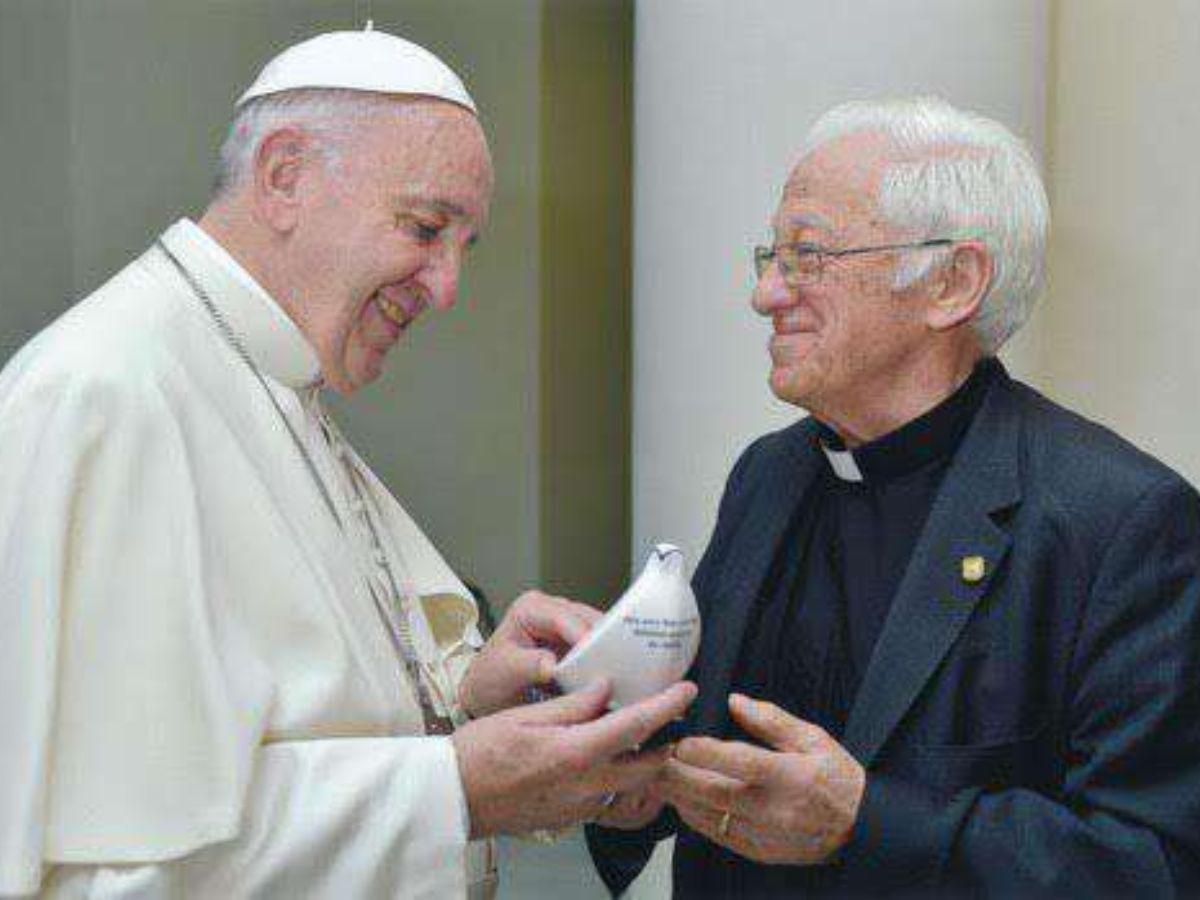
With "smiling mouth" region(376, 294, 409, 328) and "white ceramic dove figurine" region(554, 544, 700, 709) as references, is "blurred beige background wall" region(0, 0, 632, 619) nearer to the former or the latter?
"smiling mouth" region(376, 294, 409, 328)

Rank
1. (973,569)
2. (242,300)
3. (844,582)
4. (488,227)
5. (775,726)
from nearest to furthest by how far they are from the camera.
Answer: (775,726)
(973,569)
(242,300)
(844,582)
(488,227)

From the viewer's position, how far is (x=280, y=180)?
2486mm

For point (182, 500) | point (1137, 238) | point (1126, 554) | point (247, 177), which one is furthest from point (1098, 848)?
point (1137, 238)

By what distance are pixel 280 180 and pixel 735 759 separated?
101cm

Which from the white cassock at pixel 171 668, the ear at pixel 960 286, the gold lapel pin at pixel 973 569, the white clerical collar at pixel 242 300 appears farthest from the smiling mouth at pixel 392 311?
the gold lapel pin at pixel 973 569

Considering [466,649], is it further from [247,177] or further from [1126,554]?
[1126,554]

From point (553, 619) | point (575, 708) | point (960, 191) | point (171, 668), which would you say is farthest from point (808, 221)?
point (171, 668)

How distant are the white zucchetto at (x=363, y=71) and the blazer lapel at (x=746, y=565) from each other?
716 millimetres

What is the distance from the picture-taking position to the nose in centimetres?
259

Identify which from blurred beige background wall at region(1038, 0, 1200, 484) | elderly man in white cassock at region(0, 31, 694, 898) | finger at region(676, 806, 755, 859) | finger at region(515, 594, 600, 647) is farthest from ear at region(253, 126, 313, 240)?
blurred beige background wall at region(1038, 0, 1200, 484)

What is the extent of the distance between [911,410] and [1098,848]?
0.67 m

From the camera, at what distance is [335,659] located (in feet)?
7.54

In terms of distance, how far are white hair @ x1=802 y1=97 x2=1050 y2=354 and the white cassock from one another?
0.95m

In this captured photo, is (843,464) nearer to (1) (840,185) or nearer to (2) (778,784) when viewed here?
(1) (840,185)
